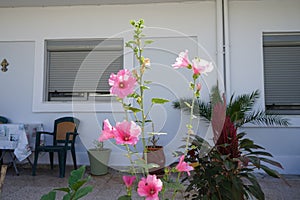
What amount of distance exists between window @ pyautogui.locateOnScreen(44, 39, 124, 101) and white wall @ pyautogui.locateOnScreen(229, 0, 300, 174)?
2017mm

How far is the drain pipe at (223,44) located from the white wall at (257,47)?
11 cm

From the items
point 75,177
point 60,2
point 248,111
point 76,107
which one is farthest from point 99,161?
point 75,177

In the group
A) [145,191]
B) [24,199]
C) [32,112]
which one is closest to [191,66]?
[145,191]

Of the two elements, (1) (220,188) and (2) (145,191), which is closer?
(2) (145,191)

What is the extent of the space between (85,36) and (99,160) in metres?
2.18

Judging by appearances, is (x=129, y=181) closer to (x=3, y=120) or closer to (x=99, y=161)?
(x=99, y=161)

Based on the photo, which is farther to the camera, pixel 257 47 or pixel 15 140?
pixel 257 47

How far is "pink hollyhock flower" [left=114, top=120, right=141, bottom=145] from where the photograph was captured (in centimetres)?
78

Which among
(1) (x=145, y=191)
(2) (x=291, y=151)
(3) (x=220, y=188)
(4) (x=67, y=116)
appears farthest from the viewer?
(4) (x=67, y=116)

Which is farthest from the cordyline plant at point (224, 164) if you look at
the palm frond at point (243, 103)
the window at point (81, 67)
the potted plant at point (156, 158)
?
the window at point (81, 67)

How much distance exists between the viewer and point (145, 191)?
31.2 inches

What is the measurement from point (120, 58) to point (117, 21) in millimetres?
654

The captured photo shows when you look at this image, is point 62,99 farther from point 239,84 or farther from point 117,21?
point 239,84

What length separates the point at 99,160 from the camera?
12.5ft
